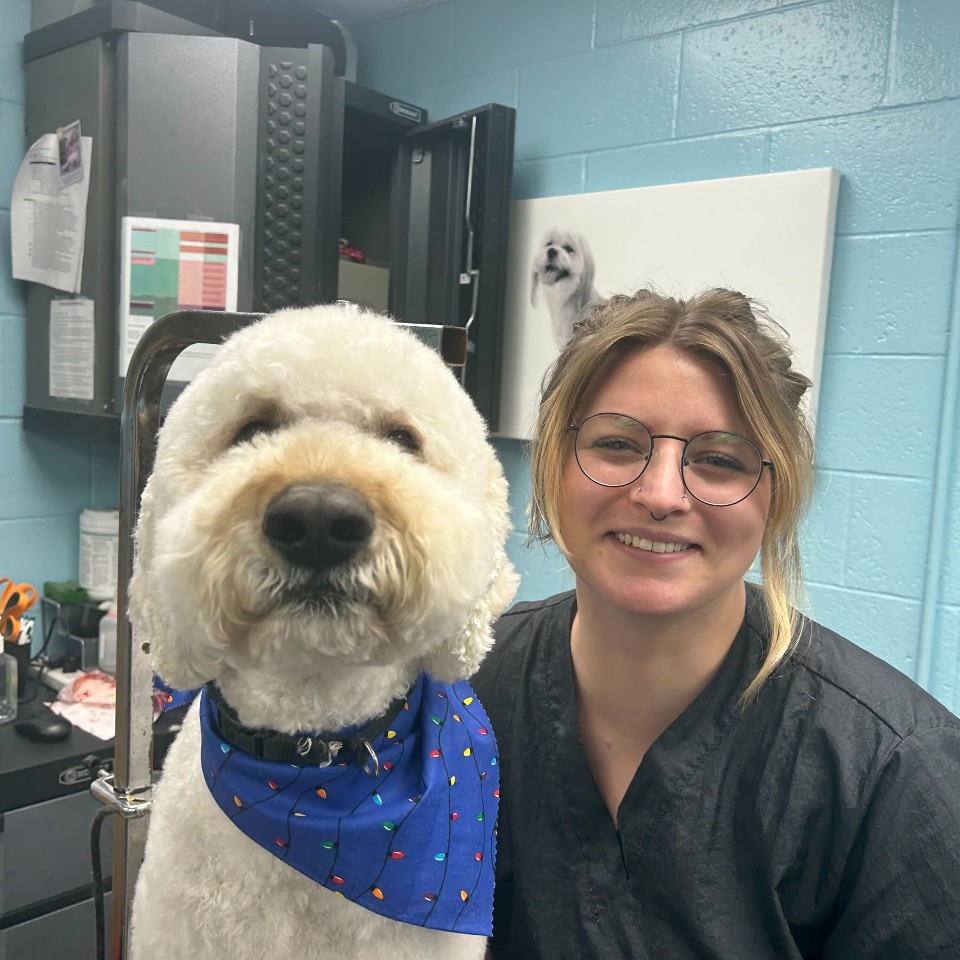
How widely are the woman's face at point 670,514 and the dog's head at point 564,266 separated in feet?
2.75

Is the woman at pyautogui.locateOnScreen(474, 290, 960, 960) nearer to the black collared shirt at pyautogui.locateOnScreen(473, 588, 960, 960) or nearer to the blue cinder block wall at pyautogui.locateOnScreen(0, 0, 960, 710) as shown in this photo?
the black collared shirt at pyautogui.locateOnScreen(473, 588, 960, 960)

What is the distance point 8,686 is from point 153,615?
1160mm

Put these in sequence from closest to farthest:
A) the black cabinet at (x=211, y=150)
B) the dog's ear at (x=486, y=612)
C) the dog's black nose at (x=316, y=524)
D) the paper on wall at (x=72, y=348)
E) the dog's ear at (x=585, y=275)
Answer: the dog's black nose at (x=316, y=524) → the dog's ear at (x=486, y=612) → the black cabinet at (x=211, y=150) → the paper on wall at (x=72, y=348) → the dog's ear at (x=585, y=275)

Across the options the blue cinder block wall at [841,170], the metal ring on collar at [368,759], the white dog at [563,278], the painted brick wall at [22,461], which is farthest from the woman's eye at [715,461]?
the painted brick wall at [22,461]

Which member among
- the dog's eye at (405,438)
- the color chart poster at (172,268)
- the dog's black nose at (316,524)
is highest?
the color chart poster at (172,268)

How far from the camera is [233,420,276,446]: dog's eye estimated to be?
0.54 meters

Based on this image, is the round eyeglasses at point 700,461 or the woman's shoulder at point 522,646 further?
the woman's shoulder at point 522,646

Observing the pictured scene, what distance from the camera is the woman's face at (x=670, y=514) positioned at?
2.77 ft

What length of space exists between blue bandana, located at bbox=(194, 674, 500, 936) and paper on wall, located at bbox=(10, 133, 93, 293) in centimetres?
120

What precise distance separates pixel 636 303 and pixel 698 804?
1.79 feet

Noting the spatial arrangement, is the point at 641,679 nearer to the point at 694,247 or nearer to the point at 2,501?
the point at 694,247

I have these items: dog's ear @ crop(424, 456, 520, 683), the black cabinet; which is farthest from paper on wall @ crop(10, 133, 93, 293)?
dog's ear @ crop(424, 456, 520, 683)

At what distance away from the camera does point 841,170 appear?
140cm

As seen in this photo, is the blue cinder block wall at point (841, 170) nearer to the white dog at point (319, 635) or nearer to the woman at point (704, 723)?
the woman at point (704, 723)
